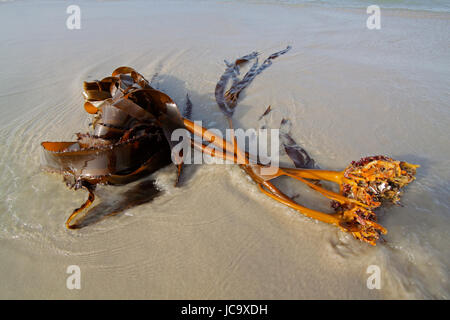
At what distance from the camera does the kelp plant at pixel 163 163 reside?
58.1 inches

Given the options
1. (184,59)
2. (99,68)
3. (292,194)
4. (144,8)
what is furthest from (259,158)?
(144,8)

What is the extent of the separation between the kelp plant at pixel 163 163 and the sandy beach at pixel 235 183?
4.4 inches

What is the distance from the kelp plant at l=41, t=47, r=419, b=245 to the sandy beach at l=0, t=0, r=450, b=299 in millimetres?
112

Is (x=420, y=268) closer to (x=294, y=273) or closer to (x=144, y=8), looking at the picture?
(x=294, y=273)

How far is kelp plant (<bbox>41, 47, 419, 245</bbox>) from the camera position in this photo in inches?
58.1

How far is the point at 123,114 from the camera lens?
195 centimetres

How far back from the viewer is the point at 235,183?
204 cm

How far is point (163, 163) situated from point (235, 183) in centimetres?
62
